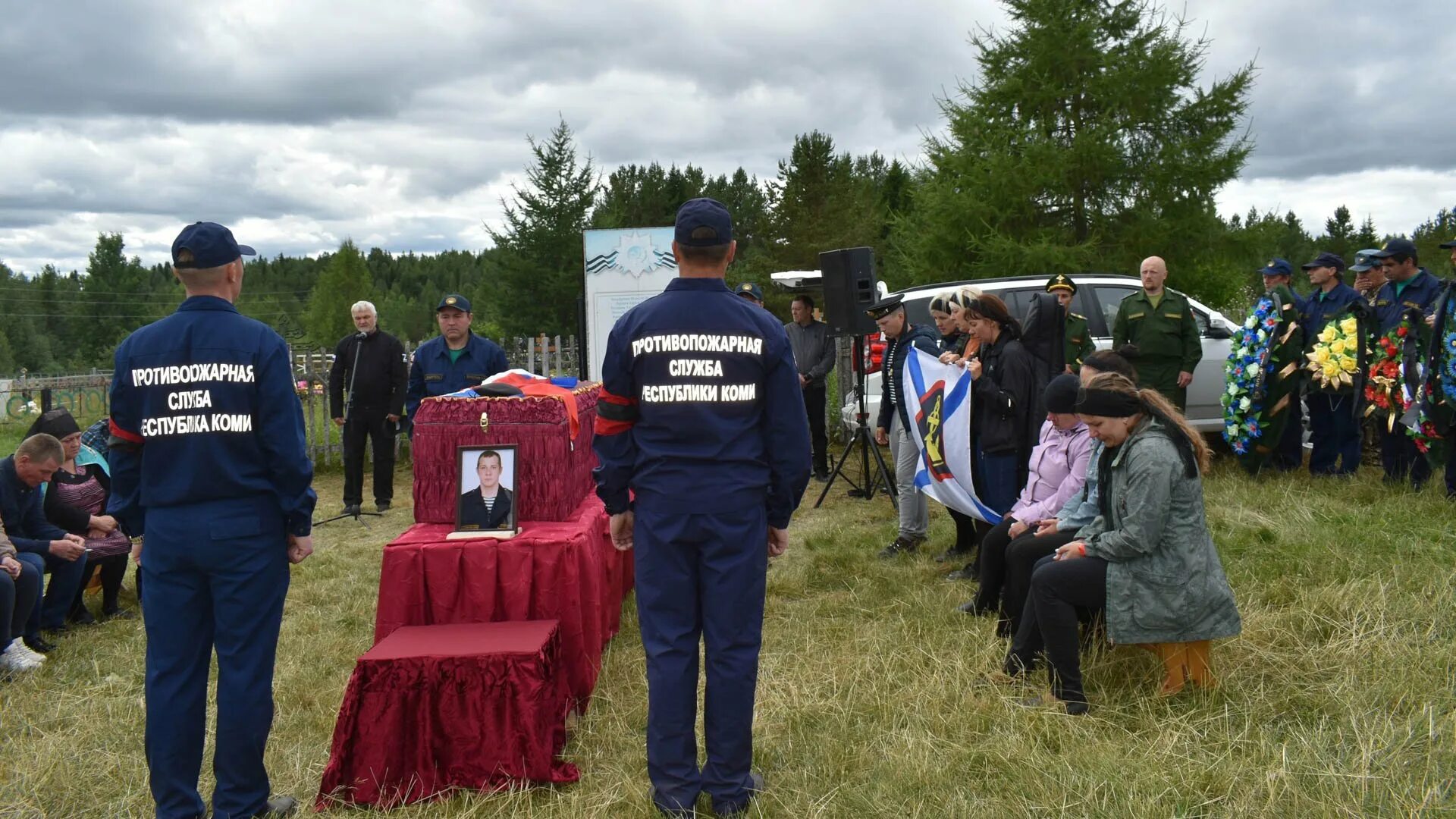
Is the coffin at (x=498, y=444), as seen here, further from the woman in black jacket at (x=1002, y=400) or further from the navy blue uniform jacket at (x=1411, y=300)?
the navy blue uniform jacket at (x=1411, y=300)

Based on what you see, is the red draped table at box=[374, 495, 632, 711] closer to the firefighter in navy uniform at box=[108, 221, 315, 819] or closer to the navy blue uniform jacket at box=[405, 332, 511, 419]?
the firefighter in navy uniform at box=[108, 221, 315, 819]

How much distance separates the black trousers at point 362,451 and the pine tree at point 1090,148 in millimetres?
11126

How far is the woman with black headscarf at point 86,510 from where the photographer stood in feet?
17.5

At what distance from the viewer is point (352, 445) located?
8797mm

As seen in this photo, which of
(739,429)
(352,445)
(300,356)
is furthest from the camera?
(300,356)

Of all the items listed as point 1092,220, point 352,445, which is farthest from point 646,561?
point 1092,220

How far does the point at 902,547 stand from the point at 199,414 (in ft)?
15.2

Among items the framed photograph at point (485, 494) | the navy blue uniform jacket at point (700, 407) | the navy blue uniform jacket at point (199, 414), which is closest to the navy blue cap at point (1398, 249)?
the navy blue uniform jacket at point (700, 407)

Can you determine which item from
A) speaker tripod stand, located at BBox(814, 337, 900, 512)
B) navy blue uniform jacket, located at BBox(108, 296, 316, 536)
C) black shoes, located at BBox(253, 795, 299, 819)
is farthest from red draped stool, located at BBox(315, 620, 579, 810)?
speaker tripod stand, located at BBox(814, 337, 900, 512)

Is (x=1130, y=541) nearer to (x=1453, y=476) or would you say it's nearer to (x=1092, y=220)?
(x=1453, y=476)

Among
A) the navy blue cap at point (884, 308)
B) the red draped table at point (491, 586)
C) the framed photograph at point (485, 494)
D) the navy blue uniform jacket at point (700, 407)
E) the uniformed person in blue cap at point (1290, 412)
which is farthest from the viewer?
the uniformed person in blue cap at point (1290, 412)

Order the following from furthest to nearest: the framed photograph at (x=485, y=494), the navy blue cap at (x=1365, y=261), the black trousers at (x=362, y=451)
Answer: the black trousers at (x=362, y=451) → the navy blue cap at (x=1365, y=261) → the framed photograph at (x=485, y=494)

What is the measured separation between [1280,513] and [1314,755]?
11.9 feet

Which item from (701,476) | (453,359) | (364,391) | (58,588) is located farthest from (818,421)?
(701,476)
